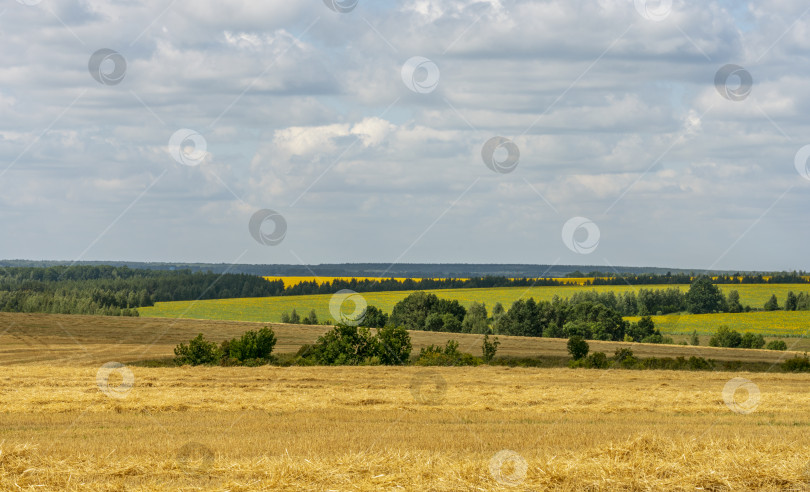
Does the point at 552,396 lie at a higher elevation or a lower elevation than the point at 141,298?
lower

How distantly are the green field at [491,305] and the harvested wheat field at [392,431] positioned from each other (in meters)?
59.4

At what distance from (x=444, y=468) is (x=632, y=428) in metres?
8.70

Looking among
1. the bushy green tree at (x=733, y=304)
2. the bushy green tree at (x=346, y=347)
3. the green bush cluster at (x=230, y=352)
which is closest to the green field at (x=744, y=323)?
the bushy green tree at (x=733, y=304)

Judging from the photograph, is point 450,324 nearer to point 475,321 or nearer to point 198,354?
point 475,321

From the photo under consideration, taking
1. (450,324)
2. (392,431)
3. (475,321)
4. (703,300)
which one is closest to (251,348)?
(392,431)

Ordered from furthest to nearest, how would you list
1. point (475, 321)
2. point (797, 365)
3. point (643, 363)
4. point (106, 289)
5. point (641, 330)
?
point (106, 289) → point (475, 321) → point (641, 330) → point (643, 363) → point (797, 365)

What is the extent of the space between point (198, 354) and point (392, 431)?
97.6 feet

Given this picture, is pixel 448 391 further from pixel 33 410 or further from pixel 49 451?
pixel 49 451

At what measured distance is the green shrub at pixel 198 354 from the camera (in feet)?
150

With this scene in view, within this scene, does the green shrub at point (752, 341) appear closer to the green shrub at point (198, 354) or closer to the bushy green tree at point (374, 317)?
the bushy green tree at point (374, 317)

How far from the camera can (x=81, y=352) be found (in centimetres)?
5722

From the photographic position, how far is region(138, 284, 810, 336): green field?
9212 cm

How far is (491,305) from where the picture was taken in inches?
4688

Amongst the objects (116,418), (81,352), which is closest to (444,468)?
(116,418)
